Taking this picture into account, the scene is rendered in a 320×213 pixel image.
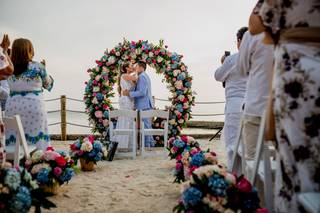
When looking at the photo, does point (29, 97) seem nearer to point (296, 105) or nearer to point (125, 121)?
point (125, 121)

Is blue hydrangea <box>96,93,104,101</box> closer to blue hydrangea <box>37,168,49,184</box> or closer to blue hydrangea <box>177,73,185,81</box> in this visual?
blue hydrangea <box>177,73,185,81</box>

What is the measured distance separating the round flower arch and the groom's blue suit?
2.65 feet

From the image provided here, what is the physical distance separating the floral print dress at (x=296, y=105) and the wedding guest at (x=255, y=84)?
1.22m

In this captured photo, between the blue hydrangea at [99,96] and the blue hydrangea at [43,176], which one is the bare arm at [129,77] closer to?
the blue hydrangea at [99,96]

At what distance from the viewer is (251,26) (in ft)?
6.90

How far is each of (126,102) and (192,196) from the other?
20.9 ft

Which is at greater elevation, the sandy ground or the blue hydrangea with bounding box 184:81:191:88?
the blue hydrangea with bounding box 184:81:191:88

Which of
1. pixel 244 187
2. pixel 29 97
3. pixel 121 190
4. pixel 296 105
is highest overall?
pixel 29 97

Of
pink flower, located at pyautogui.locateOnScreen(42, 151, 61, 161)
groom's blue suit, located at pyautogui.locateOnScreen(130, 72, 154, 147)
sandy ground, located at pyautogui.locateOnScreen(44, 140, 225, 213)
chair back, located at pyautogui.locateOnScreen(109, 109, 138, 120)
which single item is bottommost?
sandy ground, located at pyautogui.locateOnScreen(44, 140, 225, 213)

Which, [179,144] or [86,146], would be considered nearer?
[179,144]

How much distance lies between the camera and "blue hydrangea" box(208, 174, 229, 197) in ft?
7.07

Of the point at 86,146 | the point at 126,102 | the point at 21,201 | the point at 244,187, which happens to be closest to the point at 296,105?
the point at 244,187

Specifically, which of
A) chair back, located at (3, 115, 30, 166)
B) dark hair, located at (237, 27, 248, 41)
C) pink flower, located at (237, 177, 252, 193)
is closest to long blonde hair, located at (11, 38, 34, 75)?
chair back, located at (3, 115, 30, 166)

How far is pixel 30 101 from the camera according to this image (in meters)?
4.71
